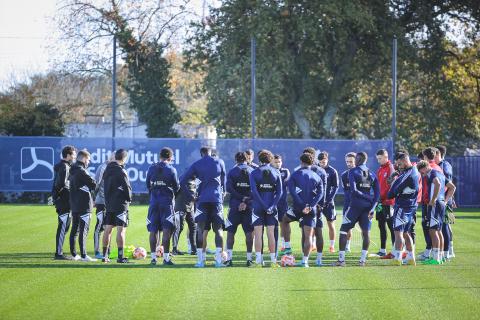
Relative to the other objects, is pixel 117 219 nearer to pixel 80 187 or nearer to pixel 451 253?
pixel 80 187

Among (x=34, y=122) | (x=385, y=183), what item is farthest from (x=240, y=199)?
(x=34, y=122)

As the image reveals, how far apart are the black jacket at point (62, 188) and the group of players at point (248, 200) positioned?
0.7 inches

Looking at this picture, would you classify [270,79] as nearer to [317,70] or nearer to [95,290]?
[317,70]

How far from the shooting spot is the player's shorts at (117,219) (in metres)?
15.7

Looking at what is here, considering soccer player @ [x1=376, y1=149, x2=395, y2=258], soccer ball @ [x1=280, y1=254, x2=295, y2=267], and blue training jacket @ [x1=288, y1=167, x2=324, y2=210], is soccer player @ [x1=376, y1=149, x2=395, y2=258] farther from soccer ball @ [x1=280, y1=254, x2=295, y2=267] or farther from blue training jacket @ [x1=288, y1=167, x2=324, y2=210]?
soccer ball @ [x1=280, y1=254, x2=295, y2=267]

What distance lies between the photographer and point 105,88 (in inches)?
2318

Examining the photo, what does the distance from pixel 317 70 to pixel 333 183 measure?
2390 cm

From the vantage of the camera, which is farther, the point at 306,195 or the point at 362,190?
the point at 362,190

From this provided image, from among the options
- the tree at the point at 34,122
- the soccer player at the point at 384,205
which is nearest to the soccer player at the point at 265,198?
the soccer player at the point at 384,205

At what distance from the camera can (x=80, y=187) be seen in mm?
16203

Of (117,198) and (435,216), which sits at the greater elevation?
(117,198)

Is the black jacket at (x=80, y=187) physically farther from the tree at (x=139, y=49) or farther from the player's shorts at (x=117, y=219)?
the tree at (x=139, y=49)

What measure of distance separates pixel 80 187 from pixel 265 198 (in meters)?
3.38

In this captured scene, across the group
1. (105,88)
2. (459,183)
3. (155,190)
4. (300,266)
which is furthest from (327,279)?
(105,88)
